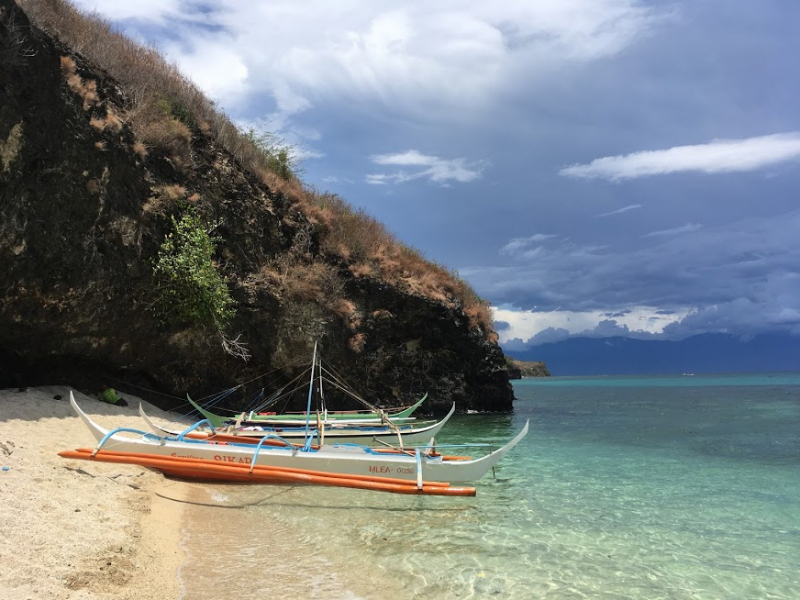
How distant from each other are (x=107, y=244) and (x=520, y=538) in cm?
1439

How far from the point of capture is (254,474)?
9.80 m

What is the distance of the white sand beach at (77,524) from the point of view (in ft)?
16.1

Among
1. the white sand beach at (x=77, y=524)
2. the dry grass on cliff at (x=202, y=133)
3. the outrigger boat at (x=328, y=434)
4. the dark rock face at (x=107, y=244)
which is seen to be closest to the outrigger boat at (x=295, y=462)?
the white sand beach at (x=77, y=524)

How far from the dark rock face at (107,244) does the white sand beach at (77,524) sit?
13.6ft

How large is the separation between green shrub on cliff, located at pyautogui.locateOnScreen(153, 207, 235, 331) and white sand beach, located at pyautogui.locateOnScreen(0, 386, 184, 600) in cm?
679

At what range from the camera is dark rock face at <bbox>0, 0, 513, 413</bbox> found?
13234 millimetres

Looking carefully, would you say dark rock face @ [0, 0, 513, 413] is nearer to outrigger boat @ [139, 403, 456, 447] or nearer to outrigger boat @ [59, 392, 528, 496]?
outrigger boat @ [139, 403, 456, 447]

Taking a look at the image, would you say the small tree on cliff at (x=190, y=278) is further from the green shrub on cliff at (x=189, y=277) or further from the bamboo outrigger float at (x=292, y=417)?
the bamboo outrigger float at (x=292, y=417)

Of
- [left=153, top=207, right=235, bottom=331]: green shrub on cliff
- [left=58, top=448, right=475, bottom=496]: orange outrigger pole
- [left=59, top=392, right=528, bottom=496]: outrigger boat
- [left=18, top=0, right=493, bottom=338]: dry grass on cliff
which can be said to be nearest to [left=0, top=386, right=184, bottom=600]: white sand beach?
[left=58, top=448, right=475, bottom=496]: orange outrigger pole

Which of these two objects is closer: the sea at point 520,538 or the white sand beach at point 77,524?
the white sand beach at point 77,524

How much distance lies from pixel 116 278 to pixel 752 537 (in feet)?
57.1

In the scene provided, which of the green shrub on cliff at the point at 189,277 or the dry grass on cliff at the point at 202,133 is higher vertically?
the dry grass on cliff at the point at 202,133

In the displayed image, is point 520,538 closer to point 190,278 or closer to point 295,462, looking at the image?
point 295,462

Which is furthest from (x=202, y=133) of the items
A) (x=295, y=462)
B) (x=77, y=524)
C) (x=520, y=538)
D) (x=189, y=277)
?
(x=520, y=538)
